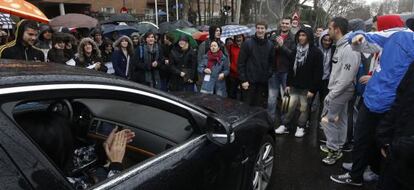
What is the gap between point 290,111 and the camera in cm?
572

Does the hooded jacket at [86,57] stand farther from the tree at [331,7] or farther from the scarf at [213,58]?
the tree at [331,7]

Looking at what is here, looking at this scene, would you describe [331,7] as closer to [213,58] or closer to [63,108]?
[213,58]

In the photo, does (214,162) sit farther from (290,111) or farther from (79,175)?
(290,111)

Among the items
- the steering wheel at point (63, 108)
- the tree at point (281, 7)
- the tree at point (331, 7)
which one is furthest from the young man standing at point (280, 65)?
the tree at point (331, 7)

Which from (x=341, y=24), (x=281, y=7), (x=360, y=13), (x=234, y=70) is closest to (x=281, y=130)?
(x=234, y=70)

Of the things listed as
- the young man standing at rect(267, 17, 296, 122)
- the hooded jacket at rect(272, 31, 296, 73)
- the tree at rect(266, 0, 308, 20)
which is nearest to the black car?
the young man standing at rect(267, 17, 296, 122)

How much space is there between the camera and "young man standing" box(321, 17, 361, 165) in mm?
4070

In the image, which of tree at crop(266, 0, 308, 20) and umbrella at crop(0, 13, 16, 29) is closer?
umbrella at crop(0, 13, 16, 29)

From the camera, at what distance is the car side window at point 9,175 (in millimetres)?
1337

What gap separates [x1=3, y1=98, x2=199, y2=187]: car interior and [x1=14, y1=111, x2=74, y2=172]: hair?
0.39 meters

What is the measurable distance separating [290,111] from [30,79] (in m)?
4.65

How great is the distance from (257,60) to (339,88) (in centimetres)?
184

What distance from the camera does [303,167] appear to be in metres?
4.48

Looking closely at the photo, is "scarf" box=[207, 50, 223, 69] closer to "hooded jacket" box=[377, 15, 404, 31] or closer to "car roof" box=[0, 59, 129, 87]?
"hooded jacket" box=[377, 15, 404, 31]
